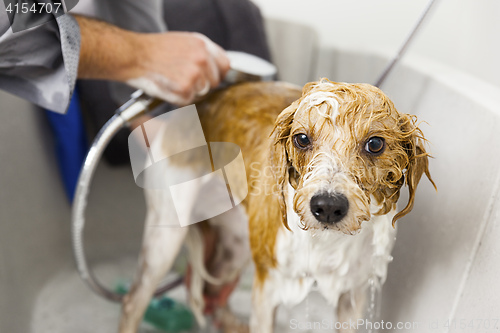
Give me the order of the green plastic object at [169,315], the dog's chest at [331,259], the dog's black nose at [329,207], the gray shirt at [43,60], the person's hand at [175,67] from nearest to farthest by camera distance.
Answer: the dog's black nose at [329,207]
the dog's chest at [331,259]
the gray shirt at [43,60]
the person's hand at [175,67]
the green plastic object at [169,315]

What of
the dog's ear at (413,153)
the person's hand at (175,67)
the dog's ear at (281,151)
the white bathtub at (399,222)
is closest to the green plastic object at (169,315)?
the white bathtub at (399,222)

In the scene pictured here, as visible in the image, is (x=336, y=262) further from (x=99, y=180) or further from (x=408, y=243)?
(x=99, y=180)

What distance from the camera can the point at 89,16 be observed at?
76 centimetres

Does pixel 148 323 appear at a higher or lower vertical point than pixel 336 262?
lower

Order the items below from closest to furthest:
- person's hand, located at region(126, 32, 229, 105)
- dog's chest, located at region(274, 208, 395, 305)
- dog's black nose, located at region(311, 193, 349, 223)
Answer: dog's black nose, located at region(311, 193, 349, 223), dog's chest, located at region(274, 208, 395, 305), person's hand, located at region(126, 32, 229, 105)

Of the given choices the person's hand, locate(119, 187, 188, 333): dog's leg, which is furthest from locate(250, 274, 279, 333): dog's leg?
the person's hand

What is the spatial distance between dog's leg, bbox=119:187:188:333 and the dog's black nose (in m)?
0.47

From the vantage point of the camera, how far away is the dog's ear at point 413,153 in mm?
463

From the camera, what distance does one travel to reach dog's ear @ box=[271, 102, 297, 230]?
19.6 inches

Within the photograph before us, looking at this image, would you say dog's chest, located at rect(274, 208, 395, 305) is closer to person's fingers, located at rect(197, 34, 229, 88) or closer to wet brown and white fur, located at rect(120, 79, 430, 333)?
wet brown and white fur, located at rect(120, 79, 430, 333)

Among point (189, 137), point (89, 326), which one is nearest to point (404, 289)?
point (189, 137)

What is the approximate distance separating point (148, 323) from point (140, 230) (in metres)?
0.21

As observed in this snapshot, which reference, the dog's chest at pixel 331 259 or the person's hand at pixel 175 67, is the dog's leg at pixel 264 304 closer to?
the dog's chest at pixel 331 259

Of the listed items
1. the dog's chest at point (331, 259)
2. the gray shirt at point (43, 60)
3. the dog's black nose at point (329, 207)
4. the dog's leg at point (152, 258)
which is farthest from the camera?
the dog's leg at point (152, 258)
